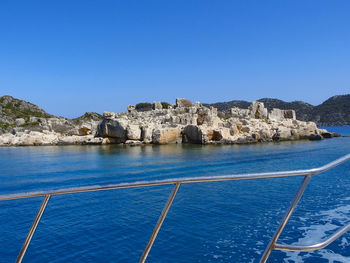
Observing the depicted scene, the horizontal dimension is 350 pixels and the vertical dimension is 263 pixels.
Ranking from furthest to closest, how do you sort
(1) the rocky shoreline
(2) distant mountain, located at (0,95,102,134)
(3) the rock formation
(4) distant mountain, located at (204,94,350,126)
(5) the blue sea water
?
(4) distant mountain, located at (204,94,350,126)
(2) distant mountain, located at (0,95,102,134)
(1) the rocky shoreline
(3) the rock formation
(5) the blue sea water

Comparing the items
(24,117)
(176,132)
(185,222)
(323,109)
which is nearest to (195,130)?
(176,132)

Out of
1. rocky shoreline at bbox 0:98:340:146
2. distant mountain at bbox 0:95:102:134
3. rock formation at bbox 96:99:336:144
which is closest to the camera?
rock formation at bbox 96:99:336:144

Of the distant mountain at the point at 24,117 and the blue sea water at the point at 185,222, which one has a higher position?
the distant mountain at the point at 24,117

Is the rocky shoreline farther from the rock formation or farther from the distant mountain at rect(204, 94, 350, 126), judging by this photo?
the distant mountain at rect(204, 94, 350, 126)

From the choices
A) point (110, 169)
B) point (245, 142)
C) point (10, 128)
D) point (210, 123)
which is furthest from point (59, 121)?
point (110, 169)

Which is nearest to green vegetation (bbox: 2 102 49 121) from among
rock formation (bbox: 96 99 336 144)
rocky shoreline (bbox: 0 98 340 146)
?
rocky shoreline (bbox: 0 98 340 146)

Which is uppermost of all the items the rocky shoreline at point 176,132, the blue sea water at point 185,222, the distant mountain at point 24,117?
the distant mountain at point 24,117

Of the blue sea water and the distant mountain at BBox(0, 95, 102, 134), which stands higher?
the distant mountain at BBox(0, 95, 102, 134)

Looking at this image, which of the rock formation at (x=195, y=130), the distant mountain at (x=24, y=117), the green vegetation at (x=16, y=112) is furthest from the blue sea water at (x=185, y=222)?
the green vegetation at (x=16, y=112)

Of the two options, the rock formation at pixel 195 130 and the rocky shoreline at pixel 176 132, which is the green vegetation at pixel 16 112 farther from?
the rock formation at pixel 195 130

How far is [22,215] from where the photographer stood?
1148cm

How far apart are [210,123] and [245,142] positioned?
7.81 metres

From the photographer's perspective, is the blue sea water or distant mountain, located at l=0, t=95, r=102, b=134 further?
distant mountain, located at l=0, t=95, r=102, b=134

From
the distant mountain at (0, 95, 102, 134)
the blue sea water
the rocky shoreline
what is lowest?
the blue sea water
